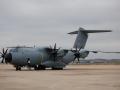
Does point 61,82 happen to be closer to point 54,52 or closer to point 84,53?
point 54,52

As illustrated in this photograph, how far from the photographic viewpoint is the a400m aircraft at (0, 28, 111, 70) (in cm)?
4619

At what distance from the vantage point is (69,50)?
50.0 metres

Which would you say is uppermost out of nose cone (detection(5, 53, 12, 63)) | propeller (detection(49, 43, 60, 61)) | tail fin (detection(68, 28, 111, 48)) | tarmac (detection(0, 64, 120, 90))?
tail fin (detection(68, 28, 111, 48))

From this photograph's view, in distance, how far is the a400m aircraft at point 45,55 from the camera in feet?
152

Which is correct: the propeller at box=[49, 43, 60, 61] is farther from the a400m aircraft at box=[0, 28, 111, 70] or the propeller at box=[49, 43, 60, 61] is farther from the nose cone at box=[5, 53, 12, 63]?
the nose cone at box=[5, 53, 12, 63]

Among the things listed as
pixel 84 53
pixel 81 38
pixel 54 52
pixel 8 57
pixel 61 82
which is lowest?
pixel 61 82

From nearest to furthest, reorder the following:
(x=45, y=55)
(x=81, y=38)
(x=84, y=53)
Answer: (x=45, y=55)
(x=84, y=53)
(x=81, y=38)

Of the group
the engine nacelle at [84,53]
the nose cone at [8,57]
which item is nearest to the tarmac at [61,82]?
the nose cone at [8,57]

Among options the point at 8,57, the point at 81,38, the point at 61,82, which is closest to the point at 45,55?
the point at 8,57

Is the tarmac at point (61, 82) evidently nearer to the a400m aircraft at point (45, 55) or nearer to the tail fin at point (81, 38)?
the a400m aircraft at point (45, 55)

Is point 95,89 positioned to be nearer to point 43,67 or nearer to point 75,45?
point 43,67

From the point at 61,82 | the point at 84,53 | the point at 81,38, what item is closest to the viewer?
the point at 61,82

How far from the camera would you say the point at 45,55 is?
49.2 m

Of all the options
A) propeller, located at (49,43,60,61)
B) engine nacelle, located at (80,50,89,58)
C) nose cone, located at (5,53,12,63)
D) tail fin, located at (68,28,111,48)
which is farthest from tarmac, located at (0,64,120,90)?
tail fin, located at (68,28,111,48)
